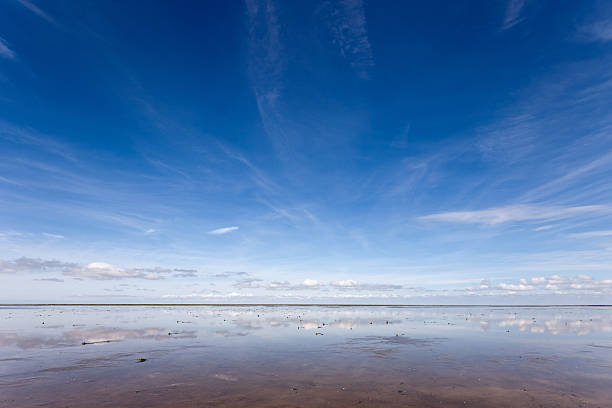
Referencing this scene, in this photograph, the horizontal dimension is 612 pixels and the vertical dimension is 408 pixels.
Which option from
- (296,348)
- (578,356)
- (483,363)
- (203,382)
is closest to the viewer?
(203,382)

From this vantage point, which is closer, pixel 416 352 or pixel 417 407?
pixel 417 407

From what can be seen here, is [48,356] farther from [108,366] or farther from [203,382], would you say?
[203,382]

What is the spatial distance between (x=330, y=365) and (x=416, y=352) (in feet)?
30.7

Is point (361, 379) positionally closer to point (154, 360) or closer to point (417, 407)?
point (417, 407)

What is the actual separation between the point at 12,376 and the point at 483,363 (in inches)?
1214

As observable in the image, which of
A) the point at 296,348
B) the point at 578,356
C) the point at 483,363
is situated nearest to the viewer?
the point at 483,363

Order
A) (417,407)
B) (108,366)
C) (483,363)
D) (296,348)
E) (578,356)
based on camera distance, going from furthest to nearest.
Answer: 1. (296,348)
2. (578,356)
3. (483,363)
4. (108,366)
5. (417,407)

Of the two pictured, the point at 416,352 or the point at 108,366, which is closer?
the point at 108,366

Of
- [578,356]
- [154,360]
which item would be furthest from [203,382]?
[578,356]

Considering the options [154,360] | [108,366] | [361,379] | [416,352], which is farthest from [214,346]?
[416,352]

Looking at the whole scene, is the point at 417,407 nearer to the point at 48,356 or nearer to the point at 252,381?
the point at 252,381

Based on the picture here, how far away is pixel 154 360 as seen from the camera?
23125 mm

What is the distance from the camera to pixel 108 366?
2108 cm

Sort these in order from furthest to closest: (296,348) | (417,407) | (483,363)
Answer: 1. (296,348)
2. (483,363)
3. (417,407)
